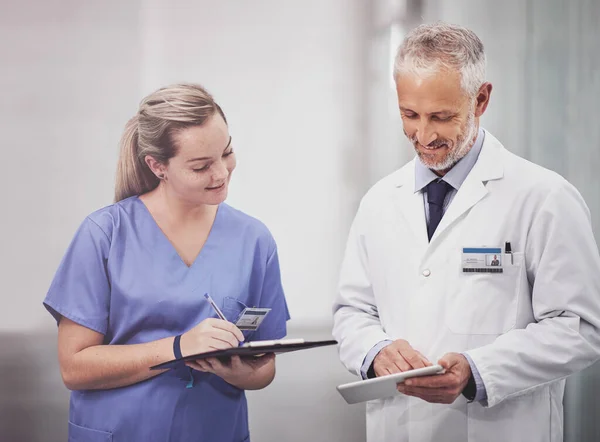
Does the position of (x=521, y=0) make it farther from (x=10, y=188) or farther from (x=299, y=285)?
(x=10, y=188)

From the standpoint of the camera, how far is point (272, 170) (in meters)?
2.34

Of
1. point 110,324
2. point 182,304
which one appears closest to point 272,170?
A: point 182,304

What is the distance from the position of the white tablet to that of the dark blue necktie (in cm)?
46

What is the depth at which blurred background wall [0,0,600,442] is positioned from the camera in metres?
2.31

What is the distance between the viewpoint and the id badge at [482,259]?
1.98 meters

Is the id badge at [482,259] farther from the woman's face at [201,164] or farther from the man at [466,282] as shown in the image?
the woman's face at [201,164]

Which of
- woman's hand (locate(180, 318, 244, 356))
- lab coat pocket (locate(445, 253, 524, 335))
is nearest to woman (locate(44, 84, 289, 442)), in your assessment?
woman's hand (locate(180, 318, 244, 356))

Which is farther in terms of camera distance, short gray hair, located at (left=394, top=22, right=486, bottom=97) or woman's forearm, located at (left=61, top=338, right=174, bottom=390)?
woman's forearm, located at (left=61, top=338, right=174, bottom=390)

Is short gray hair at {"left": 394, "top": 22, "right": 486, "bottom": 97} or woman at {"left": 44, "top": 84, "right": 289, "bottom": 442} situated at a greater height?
short gray hair at {"left": 394, "top": 22, "right": 486, "bottom": 97}

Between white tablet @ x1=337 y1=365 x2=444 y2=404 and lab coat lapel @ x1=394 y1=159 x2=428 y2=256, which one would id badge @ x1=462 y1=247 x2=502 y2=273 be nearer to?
lab coat lapel @ x1=394 y1=159 x2=428 y2=256

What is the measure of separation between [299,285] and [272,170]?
36 centimetres

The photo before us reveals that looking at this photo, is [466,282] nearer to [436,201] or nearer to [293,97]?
[436,201]

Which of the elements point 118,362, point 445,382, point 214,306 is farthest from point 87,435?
point 445,382

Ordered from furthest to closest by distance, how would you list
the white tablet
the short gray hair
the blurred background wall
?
the blurred background wall < the short gray hair < the white tablet
